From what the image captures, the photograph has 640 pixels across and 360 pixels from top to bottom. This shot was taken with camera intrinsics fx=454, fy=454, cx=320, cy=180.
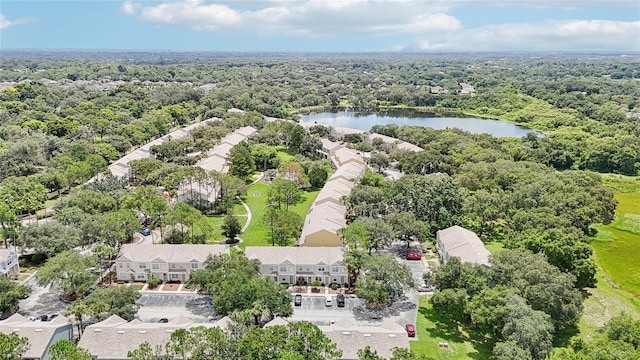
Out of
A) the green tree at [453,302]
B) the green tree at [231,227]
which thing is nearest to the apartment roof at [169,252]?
the green tree at [231,227]

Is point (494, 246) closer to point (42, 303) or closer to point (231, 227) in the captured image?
point (231, 227)

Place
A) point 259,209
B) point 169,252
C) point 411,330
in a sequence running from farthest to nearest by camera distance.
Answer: point 259,209, point 169,252, point 411,330

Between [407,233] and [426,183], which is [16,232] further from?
[426,183]

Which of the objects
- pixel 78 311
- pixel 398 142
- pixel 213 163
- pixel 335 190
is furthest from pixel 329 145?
pixel 78 311

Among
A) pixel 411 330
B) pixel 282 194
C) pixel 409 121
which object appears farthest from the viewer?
pixel 409 121

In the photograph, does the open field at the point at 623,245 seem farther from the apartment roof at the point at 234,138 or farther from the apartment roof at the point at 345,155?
the apartment roof at the point at 234,138

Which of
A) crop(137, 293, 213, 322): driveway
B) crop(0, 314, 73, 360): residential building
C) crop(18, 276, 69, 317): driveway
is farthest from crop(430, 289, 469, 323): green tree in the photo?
crop(18, 276, 69, 317): driveway
